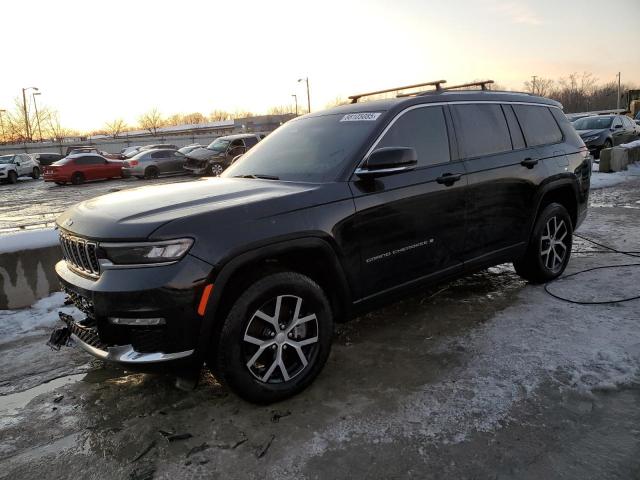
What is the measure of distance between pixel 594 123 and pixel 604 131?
133 centimetres

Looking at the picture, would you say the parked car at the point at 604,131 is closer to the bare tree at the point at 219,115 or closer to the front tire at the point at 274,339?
the front tire at the point at 274,339

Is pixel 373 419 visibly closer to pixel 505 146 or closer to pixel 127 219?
pixel 127 219

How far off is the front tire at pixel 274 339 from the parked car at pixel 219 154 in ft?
58.5

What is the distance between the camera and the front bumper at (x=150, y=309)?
276 cm

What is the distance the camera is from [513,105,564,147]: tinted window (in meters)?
5.07

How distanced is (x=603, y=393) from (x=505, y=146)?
8.02 feet

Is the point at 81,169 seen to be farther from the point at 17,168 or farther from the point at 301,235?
the point at 301,235

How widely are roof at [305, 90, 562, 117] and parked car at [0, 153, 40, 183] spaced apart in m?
29.5

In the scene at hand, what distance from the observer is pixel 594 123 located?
20859 mm

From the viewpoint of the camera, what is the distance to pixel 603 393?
126 inches

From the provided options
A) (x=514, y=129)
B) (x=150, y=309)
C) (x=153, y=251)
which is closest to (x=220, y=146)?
(x=514, y=129)

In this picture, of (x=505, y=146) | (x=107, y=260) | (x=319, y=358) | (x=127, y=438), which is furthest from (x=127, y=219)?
(x=505, y=146)

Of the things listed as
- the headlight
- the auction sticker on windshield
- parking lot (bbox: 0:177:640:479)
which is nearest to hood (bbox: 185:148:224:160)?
parking lot (bbox: 0:177:640:479)

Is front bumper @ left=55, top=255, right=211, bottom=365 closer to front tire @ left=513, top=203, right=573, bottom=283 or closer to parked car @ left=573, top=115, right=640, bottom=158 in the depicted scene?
front tire @ left=513, top=203, right=573, bottom=283
